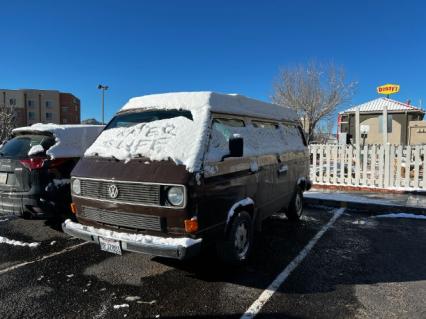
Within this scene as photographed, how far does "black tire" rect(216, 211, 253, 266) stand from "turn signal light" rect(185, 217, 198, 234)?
663 mm

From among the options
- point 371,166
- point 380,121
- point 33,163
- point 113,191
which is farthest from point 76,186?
point 380,121

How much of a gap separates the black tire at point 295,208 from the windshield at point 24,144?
15.4 feet

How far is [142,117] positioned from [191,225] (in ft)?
6.43

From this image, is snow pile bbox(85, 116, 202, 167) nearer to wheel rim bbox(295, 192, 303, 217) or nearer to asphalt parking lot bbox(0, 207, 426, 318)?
asphalt parking lot bbox(0, 207, 426, 318)

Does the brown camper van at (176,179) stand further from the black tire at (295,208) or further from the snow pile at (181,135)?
the black tire at (295,208)

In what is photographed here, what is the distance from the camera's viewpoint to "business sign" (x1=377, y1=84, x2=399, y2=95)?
85.4ft

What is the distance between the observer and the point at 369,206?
8352 millimetres

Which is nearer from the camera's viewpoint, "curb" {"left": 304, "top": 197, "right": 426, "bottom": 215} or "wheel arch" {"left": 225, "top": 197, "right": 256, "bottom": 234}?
"wheel arch" {"left": 225, "top": 197, "right": 256, "bottom": 234}

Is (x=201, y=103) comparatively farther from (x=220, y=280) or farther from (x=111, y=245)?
(x=220, y=280)

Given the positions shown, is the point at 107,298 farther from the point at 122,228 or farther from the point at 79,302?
the point at 122,228

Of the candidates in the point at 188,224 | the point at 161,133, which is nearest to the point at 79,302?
the point at 188,224

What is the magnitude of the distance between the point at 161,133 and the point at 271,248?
103 inches

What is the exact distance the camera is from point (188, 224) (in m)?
3.62

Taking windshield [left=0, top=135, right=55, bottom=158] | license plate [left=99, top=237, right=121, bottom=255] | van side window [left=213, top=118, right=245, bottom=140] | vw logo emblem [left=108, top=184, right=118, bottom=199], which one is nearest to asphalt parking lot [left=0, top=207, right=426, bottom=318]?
license plate [left=99, top=237, right=121, bottom=255]
